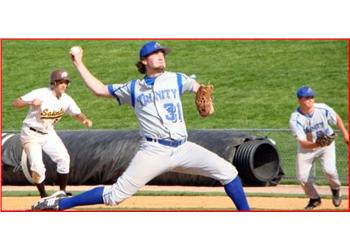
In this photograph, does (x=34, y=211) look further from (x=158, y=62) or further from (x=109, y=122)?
(x=109, y=122)

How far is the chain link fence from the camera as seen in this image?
50.4 feet

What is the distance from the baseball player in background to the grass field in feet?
39.2

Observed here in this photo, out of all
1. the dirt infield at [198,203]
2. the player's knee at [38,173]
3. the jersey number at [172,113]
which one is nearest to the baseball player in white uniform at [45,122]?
the player's knee at [38,173]

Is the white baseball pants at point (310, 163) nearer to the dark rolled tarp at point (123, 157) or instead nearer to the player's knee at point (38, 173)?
the dark rolled tarp at point (123, 157)

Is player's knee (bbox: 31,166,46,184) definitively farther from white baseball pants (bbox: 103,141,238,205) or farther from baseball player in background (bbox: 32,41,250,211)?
white baseball pants (bbox: 103,141,238,205)

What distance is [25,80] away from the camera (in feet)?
71.0

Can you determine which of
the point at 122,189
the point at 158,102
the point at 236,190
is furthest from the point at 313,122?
the point at 122,189

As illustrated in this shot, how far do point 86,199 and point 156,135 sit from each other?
3.41 ft

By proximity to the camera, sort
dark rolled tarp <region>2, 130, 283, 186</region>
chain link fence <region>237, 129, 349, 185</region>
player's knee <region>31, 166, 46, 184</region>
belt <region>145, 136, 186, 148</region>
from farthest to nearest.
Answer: chain link fence <region>237, 129, 349, 185</region>
dark rolled tarp <region>2, 130, 283, 186</region>
player's knee <region>31, 166, 46, 184</region>
belt <region>145, 136, 186, 148</region>

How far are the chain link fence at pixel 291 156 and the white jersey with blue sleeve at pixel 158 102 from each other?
666 cm

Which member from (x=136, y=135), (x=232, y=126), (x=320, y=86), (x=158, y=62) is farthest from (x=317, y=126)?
(x=320, y=86)

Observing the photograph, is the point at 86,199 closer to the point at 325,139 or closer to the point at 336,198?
the point at 325,139

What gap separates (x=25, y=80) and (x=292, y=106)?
23.0ft

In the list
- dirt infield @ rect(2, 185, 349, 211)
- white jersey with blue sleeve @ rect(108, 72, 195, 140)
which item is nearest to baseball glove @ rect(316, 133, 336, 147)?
dirt infield @ rect(2, 185, 349, 211)
